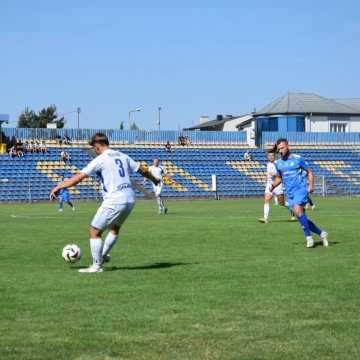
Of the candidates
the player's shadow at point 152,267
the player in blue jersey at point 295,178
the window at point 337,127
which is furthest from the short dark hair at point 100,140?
the window at point 337,127

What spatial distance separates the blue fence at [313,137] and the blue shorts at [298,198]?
5060cm

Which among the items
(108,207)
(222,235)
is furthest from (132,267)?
(222,235)

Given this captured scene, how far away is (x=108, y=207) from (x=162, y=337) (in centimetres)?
508

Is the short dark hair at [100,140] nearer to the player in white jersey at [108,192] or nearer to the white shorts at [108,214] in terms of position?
the player in white jersey at [108,192]

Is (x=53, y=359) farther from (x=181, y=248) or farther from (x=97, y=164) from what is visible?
(x=181, y=248)

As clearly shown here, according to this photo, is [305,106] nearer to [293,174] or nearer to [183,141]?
[183,141]

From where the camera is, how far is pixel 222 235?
1928 centimetres

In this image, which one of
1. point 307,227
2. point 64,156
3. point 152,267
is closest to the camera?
point 152,267

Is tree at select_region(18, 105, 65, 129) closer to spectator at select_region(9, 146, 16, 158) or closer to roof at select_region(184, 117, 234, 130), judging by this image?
roof at select_region(184, 117, 234, 130)

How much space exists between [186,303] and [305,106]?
75264mm

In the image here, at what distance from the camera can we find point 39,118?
128 meters

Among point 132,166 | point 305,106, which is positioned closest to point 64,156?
point 305,106

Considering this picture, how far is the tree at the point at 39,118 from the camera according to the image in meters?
126

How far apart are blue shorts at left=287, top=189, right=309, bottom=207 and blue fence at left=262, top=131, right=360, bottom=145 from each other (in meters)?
50.6
